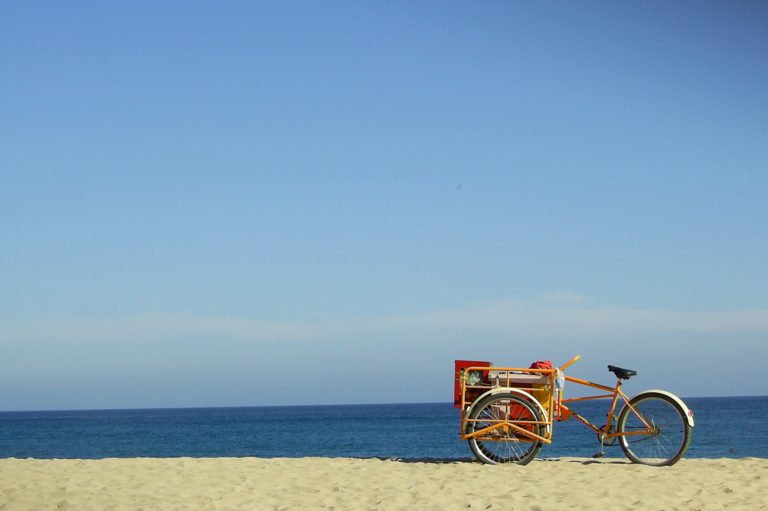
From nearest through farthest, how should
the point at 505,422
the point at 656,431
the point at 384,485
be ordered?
the point at 384,485
the point at 656,431
the point at 505,422

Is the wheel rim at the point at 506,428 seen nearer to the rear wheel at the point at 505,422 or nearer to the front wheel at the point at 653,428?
the rear wheel at the point at 505,422

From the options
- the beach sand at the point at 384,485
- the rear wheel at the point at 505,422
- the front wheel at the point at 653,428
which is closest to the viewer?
the beach sand at the point at 384,485

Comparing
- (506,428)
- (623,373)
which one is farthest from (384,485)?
(623,373)

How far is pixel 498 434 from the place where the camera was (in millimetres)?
12859

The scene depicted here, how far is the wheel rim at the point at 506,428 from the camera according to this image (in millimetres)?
12773

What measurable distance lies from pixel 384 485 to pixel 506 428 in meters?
2.22

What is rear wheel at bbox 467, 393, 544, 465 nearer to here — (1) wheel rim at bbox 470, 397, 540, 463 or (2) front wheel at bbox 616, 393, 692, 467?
(1) wheel rim at bbox 470, 397, 540, 463

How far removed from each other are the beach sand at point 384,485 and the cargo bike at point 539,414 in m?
0.31

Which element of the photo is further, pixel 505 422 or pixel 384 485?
pixel 505 422

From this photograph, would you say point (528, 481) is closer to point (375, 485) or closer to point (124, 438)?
point (375, 485)

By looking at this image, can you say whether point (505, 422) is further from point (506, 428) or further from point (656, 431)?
point (656, 431)

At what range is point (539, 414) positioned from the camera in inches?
503

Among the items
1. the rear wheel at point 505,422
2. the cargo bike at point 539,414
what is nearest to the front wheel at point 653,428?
the cargo bike at point 539,414

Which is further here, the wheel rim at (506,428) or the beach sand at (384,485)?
the wheel rim at (506,428)
